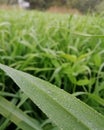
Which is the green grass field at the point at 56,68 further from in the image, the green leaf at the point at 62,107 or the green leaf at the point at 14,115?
the green leaf at the point at 62,107

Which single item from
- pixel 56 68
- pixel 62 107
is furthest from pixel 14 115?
pixel 56 68

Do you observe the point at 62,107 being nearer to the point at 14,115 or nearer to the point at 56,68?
the point at 14,115

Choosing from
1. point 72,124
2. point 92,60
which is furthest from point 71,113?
point 92,60

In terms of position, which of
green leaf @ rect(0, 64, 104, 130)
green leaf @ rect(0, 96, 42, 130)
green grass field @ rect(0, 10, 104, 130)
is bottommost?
green grass field @ rect(0, 10, 104, 130)

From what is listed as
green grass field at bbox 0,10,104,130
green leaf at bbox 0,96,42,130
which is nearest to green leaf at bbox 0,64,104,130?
green leaf at bbox 0,96,42,130

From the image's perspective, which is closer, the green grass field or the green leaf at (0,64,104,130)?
the green leaf at (0,64,104,130)

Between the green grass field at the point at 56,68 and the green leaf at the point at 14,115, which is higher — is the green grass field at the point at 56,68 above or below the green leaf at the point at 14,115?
below

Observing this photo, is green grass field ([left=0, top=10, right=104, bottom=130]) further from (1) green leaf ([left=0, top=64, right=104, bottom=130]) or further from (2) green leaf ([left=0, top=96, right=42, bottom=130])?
(1) green leaf ([left=0, top=64, right=104, bottom=130])

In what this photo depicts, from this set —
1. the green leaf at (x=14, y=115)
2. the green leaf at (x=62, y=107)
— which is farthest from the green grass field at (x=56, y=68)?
the green leaf at (x=62, y=107)
